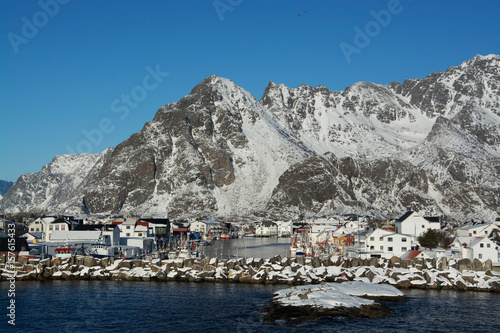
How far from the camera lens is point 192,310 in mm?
45188

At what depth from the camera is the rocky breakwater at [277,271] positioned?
58344 mm

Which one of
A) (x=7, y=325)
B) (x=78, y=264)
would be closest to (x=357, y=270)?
(x=78, y=264)

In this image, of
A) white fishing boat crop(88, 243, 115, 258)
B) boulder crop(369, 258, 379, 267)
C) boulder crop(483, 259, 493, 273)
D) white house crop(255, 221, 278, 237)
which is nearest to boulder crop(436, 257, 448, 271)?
boulder crop(483, 259, 493, 273)

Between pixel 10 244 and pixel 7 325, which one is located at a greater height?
pixel 10 244

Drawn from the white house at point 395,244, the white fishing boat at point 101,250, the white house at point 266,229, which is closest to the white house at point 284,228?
the white house at point 266,229

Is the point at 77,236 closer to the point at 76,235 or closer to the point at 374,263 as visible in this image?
the point at 76,235

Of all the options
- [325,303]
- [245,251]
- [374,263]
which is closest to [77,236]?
[245,251]

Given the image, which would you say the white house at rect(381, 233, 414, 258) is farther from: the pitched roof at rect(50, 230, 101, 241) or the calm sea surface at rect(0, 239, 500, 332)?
the pitched roof at rect(50, 230, 101, 241)

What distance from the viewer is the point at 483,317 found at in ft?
142

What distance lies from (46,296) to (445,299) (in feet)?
116

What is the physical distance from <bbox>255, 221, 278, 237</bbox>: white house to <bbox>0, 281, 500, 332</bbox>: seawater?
133283mm

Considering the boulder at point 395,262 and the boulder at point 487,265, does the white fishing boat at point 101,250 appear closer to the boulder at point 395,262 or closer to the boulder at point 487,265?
the boulder at point 395,262

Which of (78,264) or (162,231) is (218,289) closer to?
(78,264)

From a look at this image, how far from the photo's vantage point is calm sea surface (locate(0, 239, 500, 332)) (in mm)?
39250
